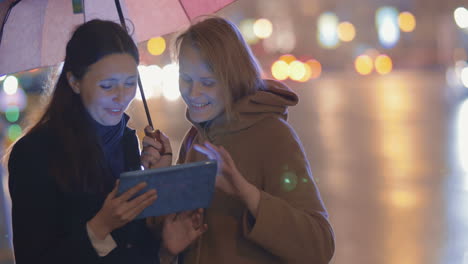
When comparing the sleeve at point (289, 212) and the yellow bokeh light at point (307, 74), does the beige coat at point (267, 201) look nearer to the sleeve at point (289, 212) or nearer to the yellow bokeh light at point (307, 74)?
the sleeve at point (289, 212)

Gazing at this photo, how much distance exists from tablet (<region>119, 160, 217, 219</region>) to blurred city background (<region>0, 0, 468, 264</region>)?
0.39 meters

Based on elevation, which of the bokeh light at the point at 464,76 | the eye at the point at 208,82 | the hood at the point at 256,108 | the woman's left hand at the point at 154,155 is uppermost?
the eye at the point at 208,82

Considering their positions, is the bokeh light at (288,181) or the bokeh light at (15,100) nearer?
the bokeh light at (288,181)

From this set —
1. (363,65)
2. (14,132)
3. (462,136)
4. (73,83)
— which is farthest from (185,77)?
(363,65)

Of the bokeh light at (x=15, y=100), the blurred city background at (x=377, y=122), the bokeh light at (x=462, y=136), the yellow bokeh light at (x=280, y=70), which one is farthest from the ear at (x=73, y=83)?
the yellow bokeh light at (x=280, y=70)

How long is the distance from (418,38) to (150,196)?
124 feet

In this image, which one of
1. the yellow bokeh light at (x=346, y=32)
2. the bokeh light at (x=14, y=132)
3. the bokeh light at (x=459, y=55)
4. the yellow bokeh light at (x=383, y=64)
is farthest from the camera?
the yellow bokeh light at (x=346, y=32)

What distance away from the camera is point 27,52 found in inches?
131

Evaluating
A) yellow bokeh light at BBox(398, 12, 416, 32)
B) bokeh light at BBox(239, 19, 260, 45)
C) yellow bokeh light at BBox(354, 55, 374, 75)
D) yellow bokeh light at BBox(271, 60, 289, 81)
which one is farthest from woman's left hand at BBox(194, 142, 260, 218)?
bokeh light at BBox(239, 19, 260, 45)

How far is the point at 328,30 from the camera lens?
151ft

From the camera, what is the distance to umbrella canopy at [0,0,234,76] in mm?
3260

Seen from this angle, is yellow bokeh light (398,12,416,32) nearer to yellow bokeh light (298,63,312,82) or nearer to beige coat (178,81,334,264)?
yellow bokeh light (298,63,312,82)

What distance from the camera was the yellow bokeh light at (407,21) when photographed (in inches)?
1577

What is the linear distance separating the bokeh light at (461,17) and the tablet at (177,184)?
21637 mm
